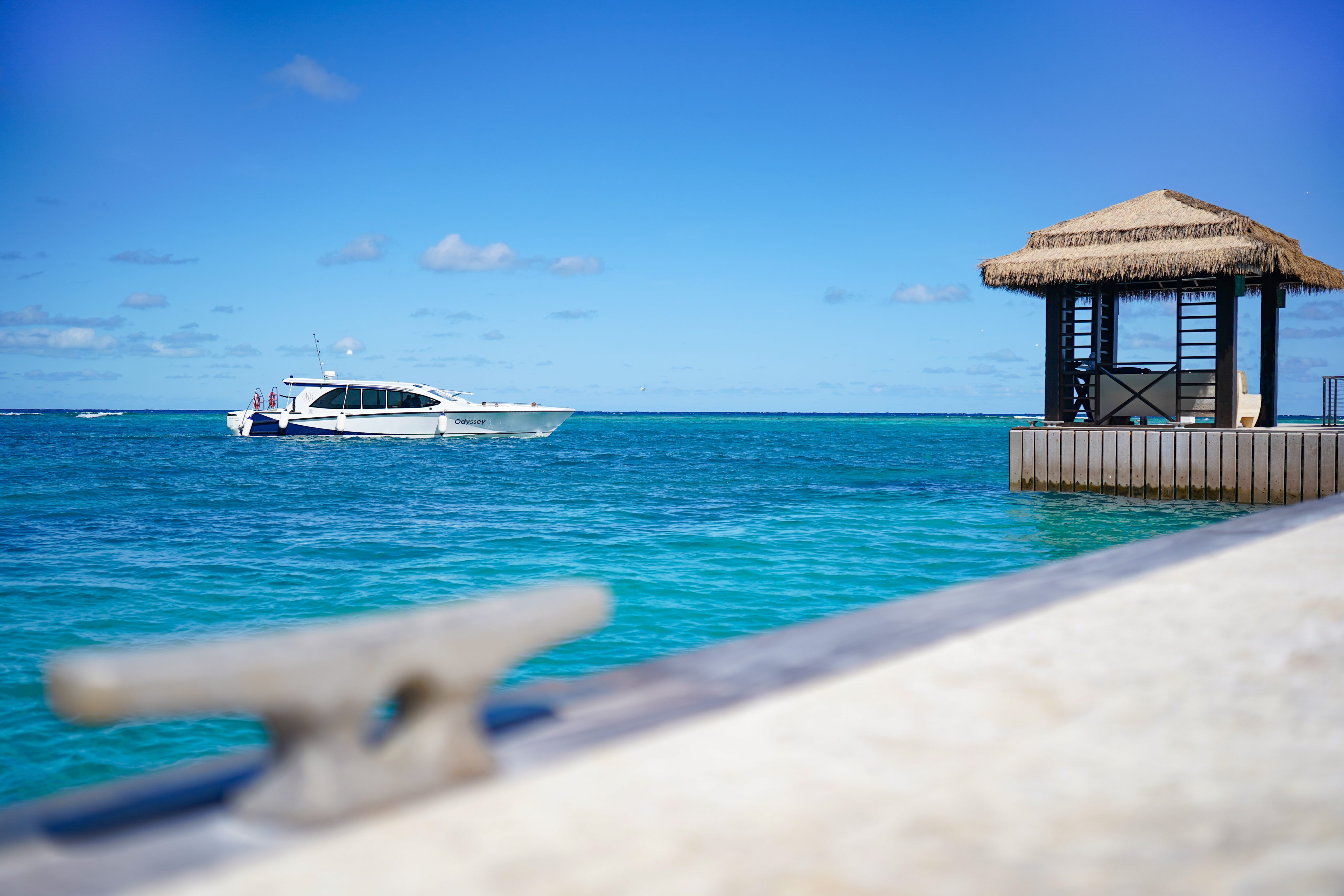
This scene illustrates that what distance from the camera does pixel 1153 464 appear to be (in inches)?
477

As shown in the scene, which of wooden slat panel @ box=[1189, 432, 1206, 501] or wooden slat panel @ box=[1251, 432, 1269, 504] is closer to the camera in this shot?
wooden slat panel @ box=[1251, 432, 1269, 504]

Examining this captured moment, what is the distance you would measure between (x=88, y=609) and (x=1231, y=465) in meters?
12.9

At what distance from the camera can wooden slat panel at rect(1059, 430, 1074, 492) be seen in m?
12.8

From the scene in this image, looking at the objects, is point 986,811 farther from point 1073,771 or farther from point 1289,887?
point 1289,887

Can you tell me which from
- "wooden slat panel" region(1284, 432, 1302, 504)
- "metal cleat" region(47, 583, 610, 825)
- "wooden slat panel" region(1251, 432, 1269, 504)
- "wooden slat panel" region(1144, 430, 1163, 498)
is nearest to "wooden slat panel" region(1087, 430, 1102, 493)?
"wooden slat panel" region(1144, 430, 1163, 498)

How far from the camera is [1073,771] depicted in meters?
1.45

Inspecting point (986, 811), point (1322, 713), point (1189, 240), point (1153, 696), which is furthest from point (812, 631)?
point (1189, 240)

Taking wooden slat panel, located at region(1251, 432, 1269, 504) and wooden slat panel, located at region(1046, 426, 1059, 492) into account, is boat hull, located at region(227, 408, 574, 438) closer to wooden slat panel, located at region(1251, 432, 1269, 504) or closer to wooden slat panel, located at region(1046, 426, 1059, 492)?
wooden slat panel, located at region(1046, 426, 1059, 492)

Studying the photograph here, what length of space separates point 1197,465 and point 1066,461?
1.62 m

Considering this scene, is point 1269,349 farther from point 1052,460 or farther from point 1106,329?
point 1052,460

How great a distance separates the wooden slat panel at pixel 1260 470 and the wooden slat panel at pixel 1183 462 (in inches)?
28.0

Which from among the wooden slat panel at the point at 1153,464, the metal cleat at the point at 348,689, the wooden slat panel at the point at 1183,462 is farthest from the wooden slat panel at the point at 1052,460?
the metal cleat at the point at 348,689

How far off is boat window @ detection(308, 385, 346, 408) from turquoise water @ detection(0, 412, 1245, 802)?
12.7 metres

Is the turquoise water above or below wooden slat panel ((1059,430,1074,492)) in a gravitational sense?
below
